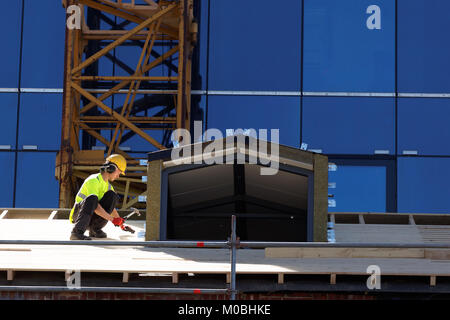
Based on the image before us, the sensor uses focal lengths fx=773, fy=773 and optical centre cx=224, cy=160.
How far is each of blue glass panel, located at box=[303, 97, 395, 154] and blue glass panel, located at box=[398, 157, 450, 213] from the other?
2.87 feet

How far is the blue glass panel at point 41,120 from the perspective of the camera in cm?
2697

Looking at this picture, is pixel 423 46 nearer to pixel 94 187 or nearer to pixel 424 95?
pixel 424 95

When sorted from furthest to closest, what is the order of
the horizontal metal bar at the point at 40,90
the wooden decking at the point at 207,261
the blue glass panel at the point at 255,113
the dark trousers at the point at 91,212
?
the horizontal metal bar at the point at 40,90
the blue glass panel at the point at 255,113
the dark trousers at the point at 91,212
the wooden decking at the point at 207,261

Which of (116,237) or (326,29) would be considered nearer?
(116,237)

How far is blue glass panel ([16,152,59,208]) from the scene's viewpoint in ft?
87.0

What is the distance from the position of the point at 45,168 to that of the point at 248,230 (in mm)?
10675

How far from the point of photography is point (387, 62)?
27.0 meters

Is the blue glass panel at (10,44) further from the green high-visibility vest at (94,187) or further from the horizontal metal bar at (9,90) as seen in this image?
the green high-visibility vest at (94,187)

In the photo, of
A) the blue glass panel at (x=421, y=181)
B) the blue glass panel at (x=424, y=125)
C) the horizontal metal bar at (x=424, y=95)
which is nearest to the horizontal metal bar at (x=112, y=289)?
the blue glass panel at (x=421, y=181)

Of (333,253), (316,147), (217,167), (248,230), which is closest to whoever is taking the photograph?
(333,253)

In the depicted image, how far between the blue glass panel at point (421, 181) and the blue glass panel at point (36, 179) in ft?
38.9
